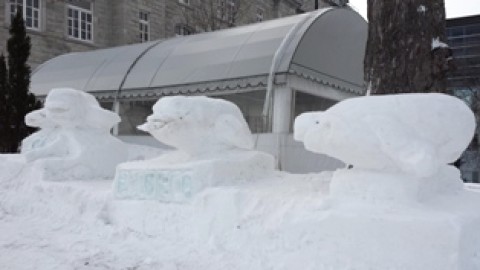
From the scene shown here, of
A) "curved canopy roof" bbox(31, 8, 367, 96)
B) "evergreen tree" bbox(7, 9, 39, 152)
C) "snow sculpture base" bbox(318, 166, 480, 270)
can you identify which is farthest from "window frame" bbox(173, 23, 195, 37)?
"snow sculpture base" bbox(318, 166, 480, 270)

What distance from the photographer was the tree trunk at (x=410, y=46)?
496cm

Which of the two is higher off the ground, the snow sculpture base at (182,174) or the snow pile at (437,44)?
the snow pile at (437,44)

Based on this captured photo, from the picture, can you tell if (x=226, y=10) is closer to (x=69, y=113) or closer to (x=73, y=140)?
(x=69, y=113)

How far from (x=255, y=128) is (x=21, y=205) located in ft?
17.8

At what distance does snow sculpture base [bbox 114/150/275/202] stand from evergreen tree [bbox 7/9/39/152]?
669 centimetres

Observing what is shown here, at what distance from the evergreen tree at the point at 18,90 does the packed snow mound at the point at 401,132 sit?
9039 millimetres

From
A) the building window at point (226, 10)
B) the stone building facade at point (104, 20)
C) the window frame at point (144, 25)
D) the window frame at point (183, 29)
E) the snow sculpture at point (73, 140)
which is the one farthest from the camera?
the window frame at point (183, 29)

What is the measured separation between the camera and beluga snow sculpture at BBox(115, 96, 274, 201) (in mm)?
4309

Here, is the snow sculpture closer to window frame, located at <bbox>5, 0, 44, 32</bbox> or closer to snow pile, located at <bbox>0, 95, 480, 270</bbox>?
snow pile, located at <bbox>0, 95, 480, 270</bbox>

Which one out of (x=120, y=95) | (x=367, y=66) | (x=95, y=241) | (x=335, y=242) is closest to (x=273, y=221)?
(x=335, y=242)

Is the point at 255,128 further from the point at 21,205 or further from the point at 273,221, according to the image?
the point at 273,221

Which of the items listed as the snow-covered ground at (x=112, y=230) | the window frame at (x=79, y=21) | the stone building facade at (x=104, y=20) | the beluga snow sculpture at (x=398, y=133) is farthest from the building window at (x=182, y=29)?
the beluga snow sculpture at (x=398, y=133)

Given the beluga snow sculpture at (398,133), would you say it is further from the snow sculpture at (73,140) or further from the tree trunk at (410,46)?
the snow sculpture at (73,140)

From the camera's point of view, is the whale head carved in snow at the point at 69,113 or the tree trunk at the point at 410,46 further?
the whale head carved in snow at the point at 69,113
